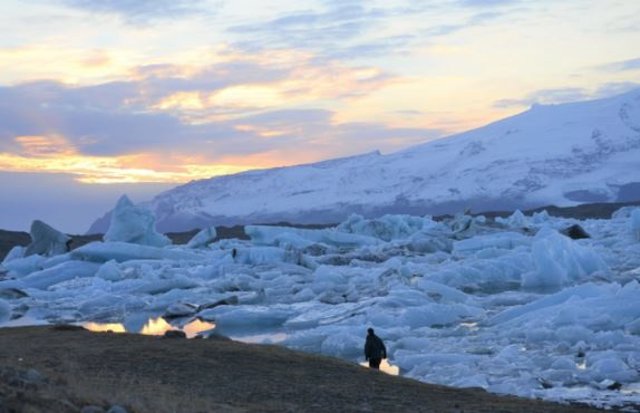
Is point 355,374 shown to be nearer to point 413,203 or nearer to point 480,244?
point 480,244

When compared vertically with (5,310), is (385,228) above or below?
above

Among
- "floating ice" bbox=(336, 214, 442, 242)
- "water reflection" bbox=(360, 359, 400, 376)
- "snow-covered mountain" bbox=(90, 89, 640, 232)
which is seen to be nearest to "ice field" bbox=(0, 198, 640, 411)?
"water reflection" bbox=(360, 359, 400, 376)

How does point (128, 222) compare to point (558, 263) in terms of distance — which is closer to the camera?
point (558, 263)

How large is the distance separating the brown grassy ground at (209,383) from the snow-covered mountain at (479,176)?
127 m

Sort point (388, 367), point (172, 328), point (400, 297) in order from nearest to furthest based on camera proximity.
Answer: point (388, 367), point (172, 328), point (400, 297)

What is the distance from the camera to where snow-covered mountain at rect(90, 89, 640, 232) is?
15175 centimetres

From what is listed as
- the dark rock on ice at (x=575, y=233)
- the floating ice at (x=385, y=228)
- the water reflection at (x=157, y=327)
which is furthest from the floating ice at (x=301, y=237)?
the water reflection at (x=157, y=327)

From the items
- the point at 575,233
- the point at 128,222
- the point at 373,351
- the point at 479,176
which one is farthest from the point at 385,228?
the point at 479,176

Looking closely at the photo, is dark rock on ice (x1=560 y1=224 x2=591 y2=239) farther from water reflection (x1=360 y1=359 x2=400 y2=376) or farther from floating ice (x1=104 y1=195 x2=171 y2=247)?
water reflection (x1=360 y1=359 x2=400 y2=376)

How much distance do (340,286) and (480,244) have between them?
1425cm

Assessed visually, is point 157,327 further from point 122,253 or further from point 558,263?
point 122,253

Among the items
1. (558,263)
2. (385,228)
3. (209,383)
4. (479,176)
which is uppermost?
(479,176)

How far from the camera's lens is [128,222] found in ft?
146

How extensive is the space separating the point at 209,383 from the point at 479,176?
151671 millimetres
